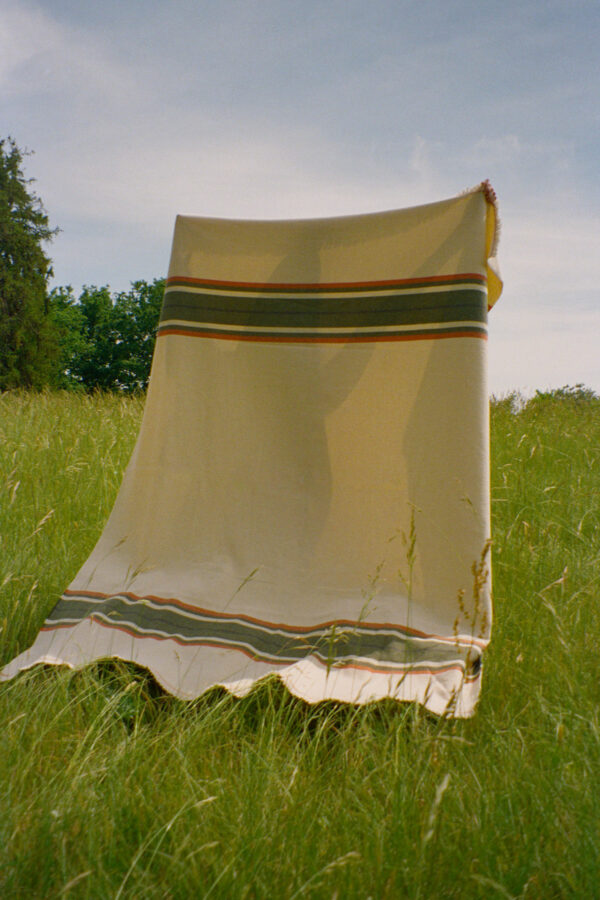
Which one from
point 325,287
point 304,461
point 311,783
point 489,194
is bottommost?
point 311,783

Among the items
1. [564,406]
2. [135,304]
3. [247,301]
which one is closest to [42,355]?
[135,304]

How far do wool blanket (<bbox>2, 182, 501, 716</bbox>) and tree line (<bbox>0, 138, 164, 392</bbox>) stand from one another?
1736 centimetres

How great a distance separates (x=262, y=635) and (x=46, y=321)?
27.2 m

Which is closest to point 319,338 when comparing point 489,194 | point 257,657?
point 489,194

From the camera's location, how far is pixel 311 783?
1310mm

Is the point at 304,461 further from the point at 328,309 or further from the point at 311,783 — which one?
the point at 311,783

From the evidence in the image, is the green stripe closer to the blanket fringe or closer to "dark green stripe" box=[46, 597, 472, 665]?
the blanket fringe

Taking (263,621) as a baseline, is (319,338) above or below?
above

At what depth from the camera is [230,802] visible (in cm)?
121

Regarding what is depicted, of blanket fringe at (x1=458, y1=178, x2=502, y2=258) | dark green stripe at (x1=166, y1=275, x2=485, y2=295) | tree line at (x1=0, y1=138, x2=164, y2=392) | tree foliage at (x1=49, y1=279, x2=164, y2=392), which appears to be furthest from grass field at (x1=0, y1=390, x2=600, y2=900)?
tree foliage at (x1=49, y1=279, x2=164, y2=392)

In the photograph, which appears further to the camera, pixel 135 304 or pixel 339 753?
pixel 135 304

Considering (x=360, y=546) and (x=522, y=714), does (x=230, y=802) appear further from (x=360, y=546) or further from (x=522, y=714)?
(x=360, y=546)

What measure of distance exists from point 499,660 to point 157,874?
1.12 metres

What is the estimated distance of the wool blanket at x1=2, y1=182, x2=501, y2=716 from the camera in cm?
203
